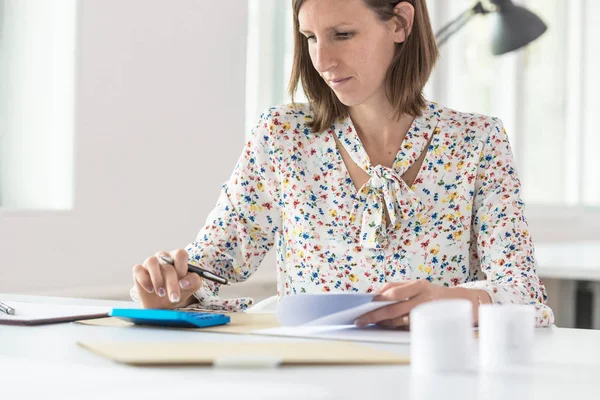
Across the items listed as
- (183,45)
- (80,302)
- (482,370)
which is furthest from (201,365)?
(183,45)

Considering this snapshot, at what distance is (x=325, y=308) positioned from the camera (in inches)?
50.8

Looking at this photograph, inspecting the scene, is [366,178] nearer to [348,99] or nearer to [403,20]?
[348,99]

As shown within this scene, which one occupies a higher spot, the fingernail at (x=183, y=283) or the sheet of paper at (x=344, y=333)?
the fingernail at (x=183, y=283)

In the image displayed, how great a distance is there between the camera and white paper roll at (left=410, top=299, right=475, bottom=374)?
98 cm

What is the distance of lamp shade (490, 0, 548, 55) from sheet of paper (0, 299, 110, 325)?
199 centimetres

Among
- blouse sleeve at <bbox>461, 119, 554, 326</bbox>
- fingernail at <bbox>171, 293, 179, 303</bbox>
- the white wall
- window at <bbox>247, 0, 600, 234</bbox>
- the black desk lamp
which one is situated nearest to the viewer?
fingernail at <bbox>171, 293, 179, 303</bbox>

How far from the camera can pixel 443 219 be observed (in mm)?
1872

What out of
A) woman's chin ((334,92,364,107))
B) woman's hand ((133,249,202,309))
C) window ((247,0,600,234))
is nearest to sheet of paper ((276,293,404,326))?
woman's hand ((133,249,202,309))

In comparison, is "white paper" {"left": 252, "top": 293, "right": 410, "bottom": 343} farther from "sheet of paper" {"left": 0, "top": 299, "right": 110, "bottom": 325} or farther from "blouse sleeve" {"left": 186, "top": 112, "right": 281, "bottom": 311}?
"blouse sleeve" {"left": 186, "top": 112, "right": 281, "bottom": 311}

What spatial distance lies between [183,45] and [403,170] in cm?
125

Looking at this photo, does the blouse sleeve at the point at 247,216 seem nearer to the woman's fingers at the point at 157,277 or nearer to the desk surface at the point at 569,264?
the woman's fingers at the point at 157,277

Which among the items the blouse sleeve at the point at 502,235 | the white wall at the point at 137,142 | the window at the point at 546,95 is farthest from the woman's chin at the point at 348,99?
the window at the point at 546,95

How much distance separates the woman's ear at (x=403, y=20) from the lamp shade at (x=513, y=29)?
4.12ft

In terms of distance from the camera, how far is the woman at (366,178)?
6.02 feet
